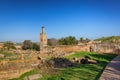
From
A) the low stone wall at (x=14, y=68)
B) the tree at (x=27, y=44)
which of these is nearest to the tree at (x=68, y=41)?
the tree at (x=27, y=44)

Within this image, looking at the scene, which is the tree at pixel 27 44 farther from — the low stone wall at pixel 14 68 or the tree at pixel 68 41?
the low stone wall at pixel 14 68

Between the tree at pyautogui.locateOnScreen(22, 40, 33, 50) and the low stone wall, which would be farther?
the tree at pyautogui.locateOnScreen(22, 40, 33, 50)

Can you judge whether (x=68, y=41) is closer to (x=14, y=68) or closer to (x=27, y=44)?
(x=27, y=44)

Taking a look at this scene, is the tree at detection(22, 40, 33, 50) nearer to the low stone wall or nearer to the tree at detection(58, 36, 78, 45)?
the tree at detection(58, 36, 78, 45)

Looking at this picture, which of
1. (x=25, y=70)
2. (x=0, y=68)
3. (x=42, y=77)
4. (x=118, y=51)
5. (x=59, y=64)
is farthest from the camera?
(x=118, y=51)

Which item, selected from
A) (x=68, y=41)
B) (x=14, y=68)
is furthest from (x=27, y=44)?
(x=14, y=68)

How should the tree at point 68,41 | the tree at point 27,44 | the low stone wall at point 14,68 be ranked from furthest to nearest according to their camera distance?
the tree at point 68,41
the tree at point 27,44
the low stone wall at point 14,68

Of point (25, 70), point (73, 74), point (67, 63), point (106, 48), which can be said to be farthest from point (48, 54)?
point (106, 48)

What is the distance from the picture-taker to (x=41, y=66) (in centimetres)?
1282

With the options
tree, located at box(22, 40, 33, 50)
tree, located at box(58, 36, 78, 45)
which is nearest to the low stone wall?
tree, located at box(22, 40, 33, 50)

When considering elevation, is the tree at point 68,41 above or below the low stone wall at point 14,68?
above

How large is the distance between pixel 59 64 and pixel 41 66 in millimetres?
1786

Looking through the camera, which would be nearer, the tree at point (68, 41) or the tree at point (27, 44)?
the tree at point (27, 44)

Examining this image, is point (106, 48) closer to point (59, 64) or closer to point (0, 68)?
point (59, 64)
